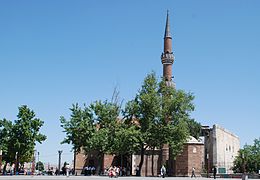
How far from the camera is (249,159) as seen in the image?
239 feet

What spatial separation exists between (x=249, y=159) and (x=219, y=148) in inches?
292

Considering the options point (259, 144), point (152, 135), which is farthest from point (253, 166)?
point (152, 135)

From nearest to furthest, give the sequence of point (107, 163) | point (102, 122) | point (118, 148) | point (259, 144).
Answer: point (118, 148)
point (102, 122)
point (107, 163)
point (259, 144)

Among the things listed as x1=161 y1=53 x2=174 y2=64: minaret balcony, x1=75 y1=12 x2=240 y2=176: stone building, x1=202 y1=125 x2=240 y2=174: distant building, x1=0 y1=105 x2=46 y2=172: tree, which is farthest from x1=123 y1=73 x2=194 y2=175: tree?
x1=202 y1=125 x2=240 y2=174: distant building

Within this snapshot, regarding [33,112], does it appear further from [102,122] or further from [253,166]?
[253,166]

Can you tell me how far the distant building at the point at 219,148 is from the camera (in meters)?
67.9

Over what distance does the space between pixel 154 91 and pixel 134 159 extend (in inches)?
777

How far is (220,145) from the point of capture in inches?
2761

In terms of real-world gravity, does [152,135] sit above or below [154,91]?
below

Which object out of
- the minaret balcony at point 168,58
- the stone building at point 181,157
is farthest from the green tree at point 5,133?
the minaret balcony at point 168,58

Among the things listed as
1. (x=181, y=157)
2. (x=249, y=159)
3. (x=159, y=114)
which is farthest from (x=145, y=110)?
(x=249, y=159)

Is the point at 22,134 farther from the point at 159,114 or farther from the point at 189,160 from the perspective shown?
the point at 189,160

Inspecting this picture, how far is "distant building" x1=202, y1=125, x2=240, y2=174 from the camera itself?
223ft

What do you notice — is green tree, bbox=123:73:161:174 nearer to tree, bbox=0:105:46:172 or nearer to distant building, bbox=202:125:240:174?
tree, bbox=0:105:46:172
